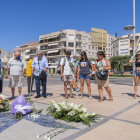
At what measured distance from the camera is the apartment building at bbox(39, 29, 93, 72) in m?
64.6

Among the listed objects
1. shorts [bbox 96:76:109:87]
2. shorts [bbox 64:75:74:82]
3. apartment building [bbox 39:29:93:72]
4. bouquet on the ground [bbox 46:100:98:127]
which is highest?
apartment building [bbox 39:29:93:72]

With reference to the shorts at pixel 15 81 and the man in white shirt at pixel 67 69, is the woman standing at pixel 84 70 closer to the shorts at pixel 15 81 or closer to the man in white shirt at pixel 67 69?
the man in white shirt at pixel 67 69

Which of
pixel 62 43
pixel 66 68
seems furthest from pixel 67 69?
pixel 62 43

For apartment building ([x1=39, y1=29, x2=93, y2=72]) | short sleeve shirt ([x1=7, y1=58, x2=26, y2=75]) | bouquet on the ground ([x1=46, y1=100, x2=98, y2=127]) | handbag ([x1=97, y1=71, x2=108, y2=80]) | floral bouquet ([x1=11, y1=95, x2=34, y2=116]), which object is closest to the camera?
bouquet on the ground ([x1=46, y1=100, x2=98, y2=127])

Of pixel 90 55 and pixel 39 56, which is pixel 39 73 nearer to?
pixel 39 56

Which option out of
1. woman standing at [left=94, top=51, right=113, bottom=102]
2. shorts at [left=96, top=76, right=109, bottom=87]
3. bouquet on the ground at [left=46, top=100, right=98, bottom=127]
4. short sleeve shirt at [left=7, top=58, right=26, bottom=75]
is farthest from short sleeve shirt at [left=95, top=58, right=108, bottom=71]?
short sleeve shirt at [left=7, top=58, right=26, bottom=75]

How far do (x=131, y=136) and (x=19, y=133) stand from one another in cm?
178

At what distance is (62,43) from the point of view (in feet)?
218

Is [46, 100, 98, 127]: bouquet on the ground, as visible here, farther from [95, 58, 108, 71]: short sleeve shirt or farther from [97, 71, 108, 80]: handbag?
[95, 58, 108, 71]: short sleeve shirt

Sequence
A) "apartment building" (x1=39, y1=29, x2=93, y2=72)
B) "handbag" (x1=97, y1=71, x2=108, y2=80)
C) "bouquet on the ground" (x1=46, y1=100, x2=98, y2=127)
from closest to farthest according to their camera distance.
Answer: "bouquet on the ground" (x1=46, y1=100, x2=98, y2=127) → "handbag" (x1=97, y1=71, x2=108, y2=80) → "apartment building" (x1=39, y1=29, x2=93, y2=72)

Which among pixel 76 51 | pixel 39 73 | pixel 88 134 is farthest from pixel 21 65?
pixel 76 51

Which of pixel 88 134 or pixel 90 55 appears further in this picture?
pixel 90 55

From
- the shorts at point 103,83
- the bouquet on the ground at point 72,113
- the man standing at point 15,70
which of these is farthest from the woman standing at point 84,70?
the bouquet on the ground at point 72,113

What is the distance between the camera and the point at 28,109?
369cm
